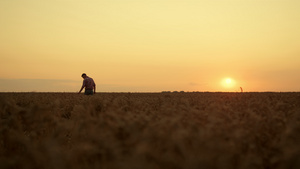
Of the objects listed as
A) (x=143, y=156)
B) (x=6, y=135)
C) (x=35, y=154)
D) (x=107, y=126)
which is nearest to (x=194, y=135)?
(x=143, y=156)

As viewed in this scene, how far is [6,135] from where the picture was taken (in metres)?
4.07

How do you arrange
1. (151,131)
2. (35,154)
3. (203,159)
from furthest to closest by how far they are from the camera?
1. (151,131)
2. (35,154)
3. (203,159)

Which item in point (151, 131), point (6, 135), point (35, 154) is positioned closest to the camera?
point (35, 154)

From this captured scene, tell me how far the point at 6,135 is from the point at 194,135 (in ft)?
11.3

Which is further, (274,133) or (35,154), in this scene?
(274,133)

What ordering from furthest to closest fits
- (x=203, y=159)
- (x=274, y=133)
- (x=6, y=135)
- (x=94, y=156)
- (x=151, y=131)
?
(x=6, y=135), (x=274, y=133), (x=94, y=156), (x=151, y=131), (x=203, y=159)

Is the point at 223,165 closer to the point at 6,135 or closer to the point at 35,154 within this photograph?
the point at 35,154

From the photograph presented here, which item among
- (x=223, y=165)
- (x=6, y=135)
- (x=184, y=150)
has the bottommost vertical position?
(x=6, y=135)

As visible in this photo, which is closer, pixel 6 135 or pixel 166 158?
pixel 166 158

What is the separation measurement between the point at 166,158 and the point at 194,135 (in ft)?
1.29

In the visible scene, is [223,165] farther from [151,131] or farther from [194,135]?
[151,131]

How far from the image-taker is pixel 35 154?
6.59 ft

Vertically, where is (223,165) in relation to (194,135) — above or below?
below

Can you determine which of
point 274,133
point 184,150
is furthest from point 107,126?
point 274,133
